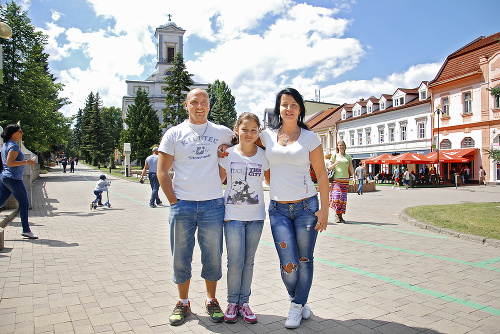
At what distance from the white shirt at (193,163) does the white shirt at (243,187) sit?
129mm

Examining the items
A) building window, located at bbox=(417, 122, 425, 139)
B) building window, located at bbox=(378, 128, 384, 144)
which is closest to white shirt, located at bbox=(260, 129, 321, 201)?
building window, located at bbox=(417, 122, 425, 139)

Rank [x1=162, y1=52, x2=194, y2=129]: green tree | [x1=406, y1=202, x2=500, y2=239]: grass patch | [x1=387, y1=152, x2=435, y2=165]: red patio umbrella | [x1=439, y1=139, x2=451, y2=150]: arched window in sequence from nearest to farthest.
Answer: [x1=406, y1=202, x2=500, y2=239]: grass patch
[x1=387, y1=152, x2=435, y2=165]: red patio umbrella
[x1=439, y1=139, x2=451, y2=150]: arched window
[x1=162, y1=52, x2=194, y2=129]: green tree

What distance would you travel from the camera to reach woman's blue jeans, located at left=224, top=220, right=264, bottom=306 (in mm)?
3350

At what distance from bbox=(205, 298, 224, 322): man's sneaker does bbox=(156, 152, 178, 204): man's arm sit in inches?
42.3

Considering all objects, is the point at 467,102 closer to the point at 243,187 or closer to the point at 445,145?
the point at 445,145

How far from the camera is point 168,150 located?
335 centimetres

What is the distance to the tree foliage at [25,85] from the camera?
→ 31766 mm

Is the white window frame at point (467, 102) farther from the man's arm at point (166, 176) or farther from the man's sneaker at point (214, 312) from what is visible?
the man's arm at point (166, 176)

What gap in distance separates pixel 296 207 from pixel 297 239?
305 mm

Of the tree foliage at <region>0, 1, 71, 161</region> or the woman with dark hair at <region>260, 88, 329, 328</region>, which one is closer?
the woman with dark hair at <region>260, 88, 329, 328</region>

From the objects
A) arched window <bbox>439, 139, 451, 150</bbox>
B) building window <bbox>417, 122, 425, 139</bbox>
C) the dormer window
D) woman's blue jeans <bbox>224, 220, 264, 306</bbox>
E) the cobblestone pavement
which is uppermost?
the dormer window

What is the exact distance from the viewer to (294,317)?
332 cm

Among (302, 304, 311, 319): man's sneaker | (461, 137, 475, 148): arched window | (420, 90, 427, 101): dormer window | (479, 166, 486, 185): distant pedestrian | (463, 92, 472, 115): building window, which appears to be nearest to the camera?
(302, 304, 311, 319): man's sneaker

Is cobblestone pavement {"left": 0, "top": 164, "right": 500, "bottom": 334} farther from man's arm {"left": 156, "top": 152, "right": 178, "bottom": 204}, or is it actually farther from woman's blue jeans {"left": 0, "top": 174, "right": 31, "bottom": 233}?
man's arm {"left": 156, "top": 152, "right": 178, "bottom": 204}
